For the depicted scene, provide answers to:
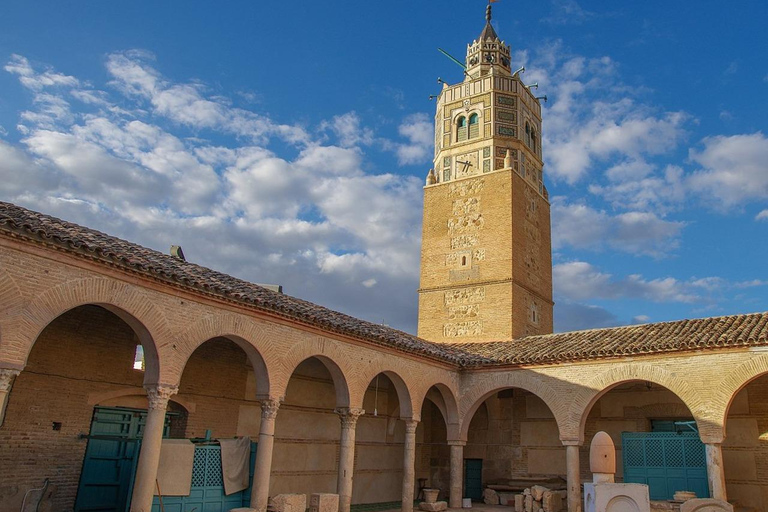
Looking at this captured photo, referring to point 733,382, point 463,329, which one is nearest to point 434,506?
point 733,382

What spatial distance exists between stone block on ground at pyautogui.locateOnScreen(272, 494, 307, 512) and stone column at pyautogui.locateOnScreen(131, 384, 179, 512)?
260 centimetres

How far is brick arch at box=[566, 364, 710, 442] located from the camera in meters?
15.1

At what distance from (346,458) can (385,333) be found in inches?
137

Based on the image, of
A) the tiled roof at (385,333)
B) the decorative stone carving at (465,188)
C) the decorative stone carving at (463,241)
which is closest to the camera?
the tiled roof at (385,333)

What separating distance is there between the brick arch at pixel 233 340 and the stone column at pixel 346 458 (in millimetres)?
2626

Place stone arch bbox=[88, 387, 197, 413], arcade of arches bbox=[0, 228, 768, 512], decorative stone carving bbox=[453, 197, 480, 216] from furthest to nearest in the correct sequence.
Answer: decorative stone carving bbox=[453, 197, 480, 216] → stone arch bbox=[88, 387, 197, 413] → arcade of arches bbox=[0, 228, 768, 512]

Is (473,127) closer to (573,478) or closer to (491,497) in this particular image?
(491,497)

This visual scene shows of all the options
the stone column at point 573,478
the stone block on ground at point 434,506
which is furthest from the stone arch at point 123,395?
the stone column at point 573,478

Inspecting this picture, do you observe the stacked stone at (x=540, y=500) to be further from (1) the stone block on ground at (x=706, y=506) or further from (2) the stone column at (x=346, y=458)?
(2) the stone column at (x=346, y=458)

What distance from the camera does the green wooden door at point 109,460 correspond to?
13.2 meters

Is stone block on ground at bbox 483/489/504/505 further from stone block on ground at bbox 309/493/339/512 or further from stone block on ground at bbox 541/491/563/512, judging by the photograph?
stone block on ground at bbox 309/493/339/512

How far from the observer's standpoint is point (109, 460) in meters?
13.6

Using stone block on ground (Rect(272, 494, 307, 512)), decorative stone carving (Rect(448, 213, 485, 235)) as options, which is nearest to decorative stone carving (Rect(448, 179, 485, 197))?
decorative stone carving (Rect(448, 213, 485, 235))

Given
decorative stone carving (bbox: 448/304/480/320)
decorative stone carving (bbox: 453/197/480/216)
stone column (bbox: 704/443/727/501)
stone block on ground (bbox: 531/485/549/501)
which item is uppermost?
decorative stone carving (bbox: 453/197/480/216)
